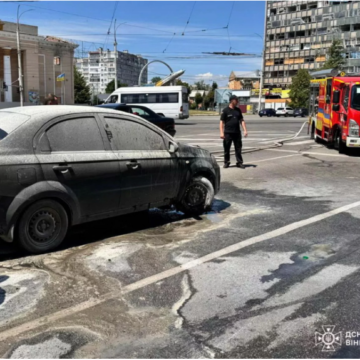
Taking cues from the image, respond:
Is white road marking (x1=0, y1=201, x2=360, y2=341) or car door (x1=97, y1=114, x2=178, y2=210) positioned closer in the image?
white road marking (x1=0, y1=201, x2=360, y2=341)

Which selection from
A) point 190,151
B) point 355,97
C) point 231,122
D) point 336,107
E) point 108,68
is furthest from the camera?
point 108,68

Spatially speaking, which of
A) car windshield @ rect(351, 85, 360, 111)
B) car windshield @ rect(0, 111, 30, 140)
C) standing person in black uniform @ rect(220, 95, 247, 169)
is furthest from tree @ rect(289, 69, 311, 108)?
car windshield @ rect(0, 111, 30, 140)

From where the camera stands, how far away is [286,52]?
107438 millimetres

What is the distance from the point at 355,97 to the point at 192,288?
1127cm

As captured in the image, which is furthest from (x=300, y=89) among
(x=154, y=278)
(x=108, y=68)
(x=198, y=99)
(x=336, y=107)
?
(x=108, y=68)

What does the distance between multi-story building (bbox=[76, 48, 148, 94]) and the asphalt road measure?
392 ft

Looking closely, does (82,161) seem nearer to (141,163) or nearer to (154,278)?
(141,163)

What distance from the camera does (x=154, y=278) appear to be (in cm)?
417

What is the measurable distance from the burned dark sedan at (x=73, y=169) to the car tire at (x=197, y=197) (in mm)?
341

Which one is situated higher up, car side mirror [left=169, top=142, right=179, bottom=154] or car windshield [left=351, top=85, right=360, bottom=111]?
car windshield [left=351, top=85, right=360, bottom=111]

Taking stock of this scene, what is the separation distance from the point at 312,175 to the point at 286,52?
105 meters

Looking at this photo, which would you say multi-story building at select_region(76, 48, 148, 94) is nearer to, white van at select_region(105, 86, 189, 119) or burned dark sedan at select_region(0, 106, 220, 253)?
white van at select_region(105, 86, 189, 119)

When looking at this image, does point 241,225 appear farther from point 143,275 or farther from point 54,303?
point 54,303

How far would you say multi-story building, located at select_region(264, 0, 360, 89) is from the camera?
9088 centimetres
